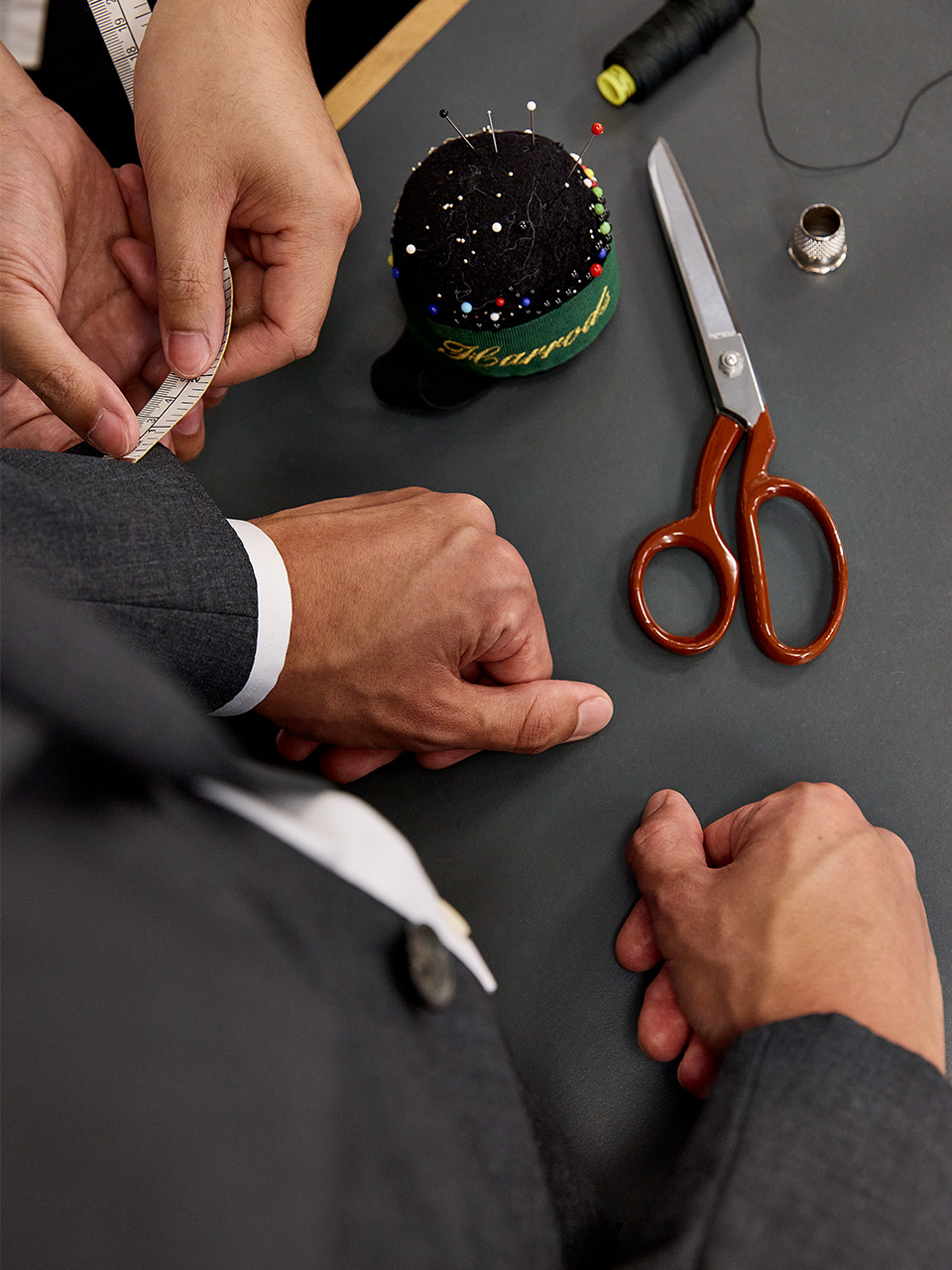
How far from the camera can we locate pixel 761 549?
74 cm

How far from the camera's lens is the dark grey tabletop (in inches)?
26.8

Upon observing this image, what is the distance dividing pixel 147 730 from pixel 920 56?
1.00m

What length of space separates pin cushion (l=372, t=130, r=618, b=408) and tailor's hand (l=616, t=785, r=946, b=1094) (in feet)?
1.33

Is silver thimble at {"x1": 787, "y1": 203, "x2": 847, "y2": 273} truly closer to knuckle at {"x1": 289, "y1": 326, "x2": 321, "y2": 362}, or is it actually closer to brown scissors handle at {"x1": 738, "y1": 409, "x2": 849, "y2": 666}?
brown scissors handle at {"x1": 738, "y1": 409, "x2": 849, "y2": 666}

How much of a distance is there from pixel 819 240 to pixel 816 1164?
721 mm

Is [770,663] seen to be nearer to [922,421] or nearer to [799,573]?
[799,573]

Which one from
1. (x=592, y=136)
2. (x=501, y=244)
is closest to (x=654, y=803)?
(x=501, y=244)

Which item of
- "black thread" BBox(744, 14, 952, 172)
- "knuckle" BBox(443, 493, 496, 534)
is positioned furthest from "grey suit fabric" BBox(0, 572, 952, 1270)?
"black thread" BBox(744, 14, 952, 172)

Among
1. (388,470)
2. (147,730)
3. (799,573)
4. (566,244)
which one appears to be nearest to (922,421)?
(799,573)

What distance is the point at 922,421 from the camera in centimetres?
78

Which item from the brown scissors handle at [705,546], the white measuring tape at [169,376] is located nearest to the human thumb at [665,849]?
the brown scissors handle at [705,546]

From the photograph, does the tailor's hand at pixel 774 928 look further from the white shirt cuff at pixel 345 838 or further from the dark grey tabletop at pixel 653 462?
the white shirt cuff at pixel 345 838

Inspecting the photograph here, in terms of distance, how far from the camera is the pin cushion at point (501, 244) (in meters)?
0.68

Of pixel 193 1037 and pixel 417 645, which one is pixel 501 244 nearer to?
pixel 417 645
